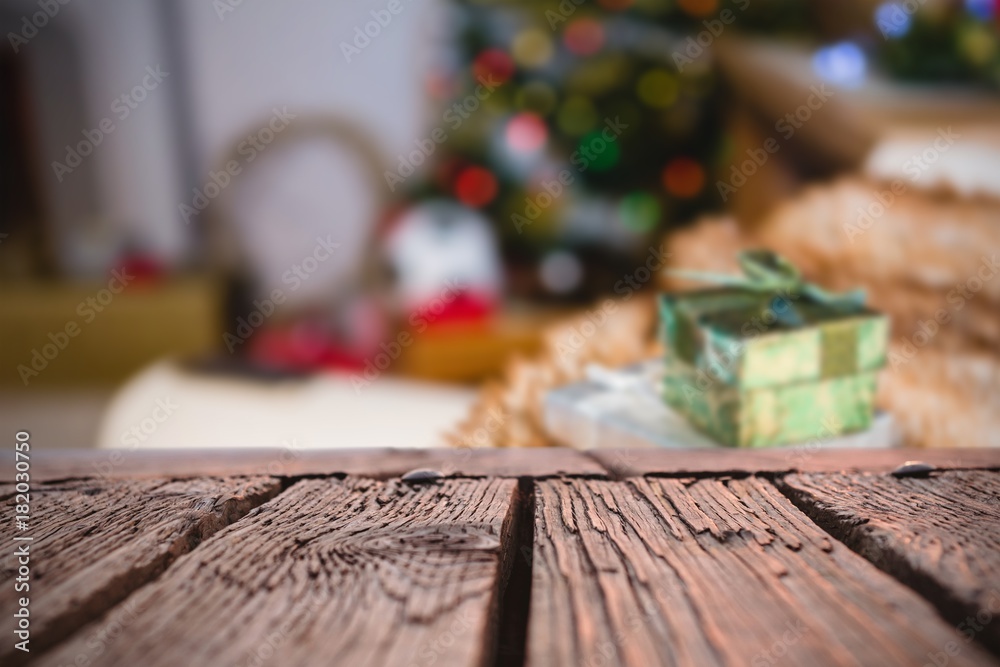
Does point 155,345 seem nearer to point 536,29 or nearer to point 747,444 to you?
point 536,29

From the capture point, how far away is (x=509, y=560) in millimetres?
370

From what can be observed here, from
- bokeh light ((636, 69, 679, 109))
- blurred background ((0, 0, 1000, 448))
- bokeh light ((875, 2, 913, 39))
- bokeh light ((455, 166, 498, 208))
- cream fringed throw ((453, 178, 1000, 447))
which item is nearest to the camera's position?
cream fringed throw ((453, 178, 1000, 447))

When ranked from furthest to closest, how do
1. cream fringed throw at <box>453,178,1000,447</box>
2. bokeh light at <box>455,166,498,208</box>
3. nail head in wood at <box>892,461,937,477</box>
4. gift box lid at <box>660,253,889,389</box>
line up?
1. bokeh light at <box>455,166,498,208</box>
2. cream fringed throw at <box>453,178,1000,447</box>
3. gift box lid at <box>660,253,889,389</box>
4. nail head in wood at <box>892,461,937,477</box>

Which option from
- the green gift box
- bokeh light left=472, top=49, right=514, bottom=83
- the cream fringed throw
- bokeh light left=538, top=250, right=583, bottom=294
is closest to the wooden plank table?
the green gift box

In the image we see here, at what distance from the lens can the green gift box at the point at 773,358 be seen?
684mm

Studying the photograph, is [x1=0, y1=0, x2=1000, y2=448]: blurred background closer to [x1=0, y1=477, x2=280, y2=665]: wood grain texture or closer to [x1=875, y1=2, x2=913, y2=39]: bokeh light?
[x1=875, y1=2, x2=913, y2=39]: bokeh light

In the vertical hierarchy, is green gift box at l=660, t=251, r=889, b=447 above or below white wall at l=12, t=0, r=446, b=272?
below

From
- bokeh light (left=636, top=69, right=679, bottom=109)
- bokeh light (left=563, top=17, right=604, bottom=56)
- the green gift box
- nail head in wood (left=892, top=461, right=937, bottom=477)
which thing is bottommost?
nail head in wood (left=892, top=461, right=937, bottom=477)

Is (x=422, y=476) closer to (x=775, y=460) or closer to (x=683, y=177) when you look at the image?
(x=775, y=460)

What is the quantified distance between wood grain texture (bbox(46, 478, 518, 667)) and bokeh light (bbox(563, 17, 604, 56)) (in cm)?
300

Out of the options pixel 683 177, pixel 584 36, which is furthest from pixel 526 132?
pixel 683 177

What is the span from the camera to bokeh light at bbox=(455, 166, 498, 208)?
3.30 meters

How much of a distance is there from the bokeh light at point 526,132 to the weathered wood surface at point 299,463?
2.79 m

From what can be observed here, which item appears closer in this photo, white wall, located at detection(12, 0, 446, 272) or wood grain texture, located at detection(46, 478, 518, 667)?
wood grain texture, located at detection(46, 478, 518, 667)
